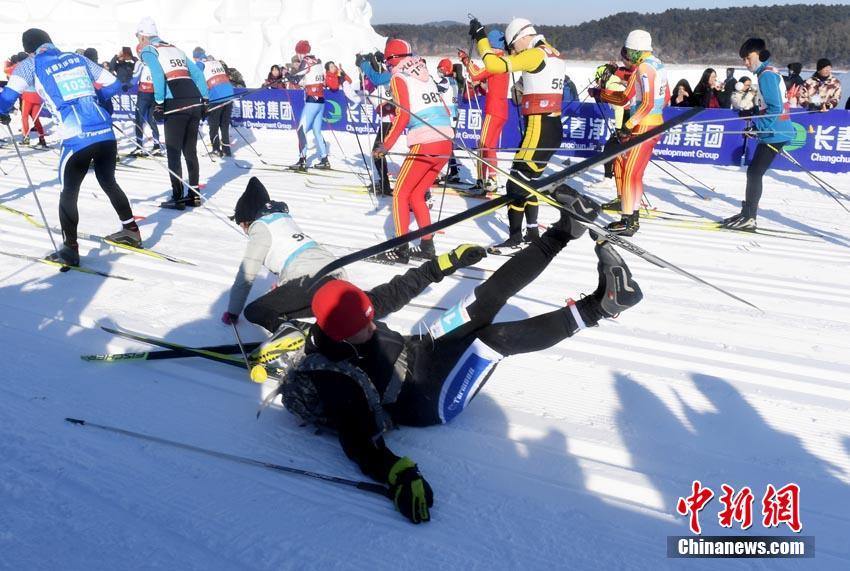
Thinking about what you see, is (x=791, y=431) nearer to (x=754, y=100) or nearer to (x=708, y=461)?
(x=708, y=461)

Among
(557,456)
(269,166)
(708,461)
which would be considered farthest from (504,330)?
(269,166)

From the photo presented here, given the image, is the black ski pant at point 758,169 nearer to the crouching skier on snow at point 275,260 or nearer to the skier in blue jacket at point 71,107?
the crouching skier on snow at point 275,260

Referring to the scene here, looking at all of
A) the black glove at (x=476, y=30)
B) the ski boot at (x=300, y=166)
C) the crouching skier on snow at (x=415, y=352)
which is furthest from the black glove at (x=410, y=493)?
the ski boot at (x=300, y=166)

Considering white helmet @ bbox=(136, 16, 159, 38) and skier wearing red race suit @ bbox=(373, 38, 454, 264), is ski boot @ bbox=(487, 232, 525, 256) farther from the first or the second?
white helmet @ bbox=(136, 16, 159, 38)

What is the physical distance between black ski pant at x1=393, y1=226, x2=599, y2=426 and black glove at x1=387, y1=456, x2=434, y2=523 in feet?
1.51

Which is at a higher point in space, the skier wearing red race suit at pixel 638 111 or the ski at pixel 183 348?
the skier wearing red race suit at pixel 638 111

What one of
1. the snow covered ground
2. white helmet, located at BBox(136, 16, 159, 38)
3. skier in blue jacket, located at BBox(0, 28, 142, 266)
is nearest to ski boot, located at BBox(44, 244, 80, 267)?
skier in blue jacket, located at BBox(0, 28, 142, 266)

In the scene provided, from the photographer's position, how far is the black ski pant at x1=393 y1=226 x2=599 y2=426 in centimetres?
271

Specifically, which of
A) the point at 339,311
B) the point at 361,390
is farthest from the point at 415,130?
the point at 361,390

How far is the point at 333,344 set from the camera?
260 centimetres

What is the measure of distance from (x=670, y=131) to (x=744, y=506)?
24.6ft

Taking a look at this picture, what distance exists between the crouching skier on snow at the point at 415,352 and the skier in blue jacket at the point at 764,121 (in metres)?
4.34

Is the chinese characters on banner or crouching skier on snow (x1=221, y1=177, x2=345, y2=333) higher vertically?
crouching skier on snow (x1=221, y1=177, x2=345, y2=333)

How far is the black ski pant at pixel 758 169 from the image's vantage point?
637 cm
